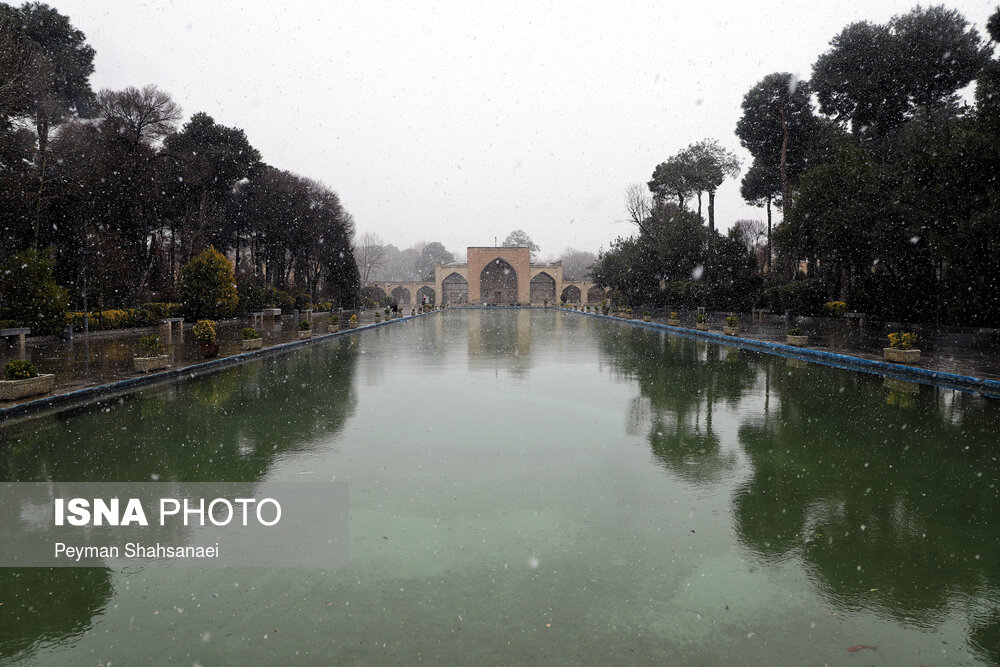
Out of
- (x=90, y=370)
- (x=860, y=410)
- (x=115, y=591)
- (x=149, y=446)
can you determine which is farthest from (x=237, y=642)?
(x=90, y=370)

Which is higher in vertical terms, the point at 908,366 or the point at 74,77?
the point at 74,77

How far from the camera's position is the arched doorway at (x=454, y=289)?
87812mm

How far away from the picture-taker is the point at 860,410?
8758 millimetres

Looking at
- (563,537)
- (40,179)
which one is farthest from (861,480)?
(40,179)

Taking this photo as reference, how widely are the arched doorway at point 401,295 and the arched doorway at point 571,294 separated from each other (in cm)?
2416

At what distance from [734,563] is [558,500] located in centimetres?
153

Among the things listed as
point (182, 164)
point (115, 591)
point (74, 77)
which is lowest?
point (115, 591)

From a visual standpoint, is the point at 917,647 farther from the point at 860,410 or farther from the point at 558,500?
the point at 860,410

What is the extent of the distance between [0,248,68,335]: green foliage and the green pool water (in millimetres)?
13307

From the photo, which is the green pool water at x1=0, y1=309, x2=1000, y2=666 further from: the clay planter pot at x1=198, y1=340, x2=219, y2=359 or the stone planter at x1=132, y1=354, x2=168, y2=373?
the clay planter pot at x1=198, y1=340, x2=219, y2=359

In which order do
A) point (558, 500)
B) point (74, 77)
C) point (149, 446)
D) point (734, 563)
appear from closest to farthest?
point (734, 563)
point (558, 500)
point (149, 446)
point (74, 77)

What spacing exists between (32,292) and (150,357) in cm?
985

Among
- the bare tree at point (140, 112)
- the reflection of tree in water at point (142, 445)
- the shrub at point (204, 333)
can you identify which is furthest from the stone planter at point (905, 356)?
the bare tree at point (140, 112)

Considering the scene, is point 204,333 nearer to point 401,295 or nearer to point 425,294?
point 425,294
